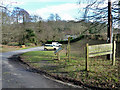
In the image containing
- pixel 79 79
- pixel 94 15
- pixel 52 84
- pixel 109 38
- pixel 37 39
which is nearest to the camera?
pixel 52 84

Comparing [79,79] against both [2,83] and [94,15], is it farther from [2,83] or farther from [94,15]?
[94,15]

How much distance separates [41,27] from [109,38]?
37.5 metres

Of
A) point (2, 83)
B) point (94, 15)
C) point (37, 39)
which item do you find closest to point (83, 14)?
point (94, 15)

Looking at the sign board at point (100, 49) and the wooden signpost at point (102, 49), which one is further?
the sign board at point (100, 49)

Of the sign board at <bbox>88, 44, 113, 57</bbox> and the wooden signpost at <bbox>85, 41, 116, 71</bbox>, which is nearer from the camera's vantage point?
the wooden signpost at <bbox>85, 41, 116, 71</bbox>

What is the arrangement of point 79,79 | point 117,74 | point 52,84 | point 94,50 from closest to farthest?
point 52,84
point 79,79
point 117,74
point 94,50

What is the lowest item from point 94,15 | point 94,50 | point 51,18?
point 94,50

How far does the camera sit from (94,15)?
11.1m

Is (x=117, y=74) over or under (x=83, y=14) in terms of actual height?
under

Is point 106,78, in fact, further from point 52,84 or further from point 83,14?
point 83,14

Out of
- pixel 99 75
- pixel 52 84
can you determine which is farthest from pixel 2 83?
pixel 99 75

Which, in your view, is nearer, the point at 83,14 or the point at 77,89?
the point at 77,89

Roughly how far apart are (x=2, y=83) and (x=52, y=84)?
1.99 m

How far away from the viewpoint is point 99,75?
5.76 m
